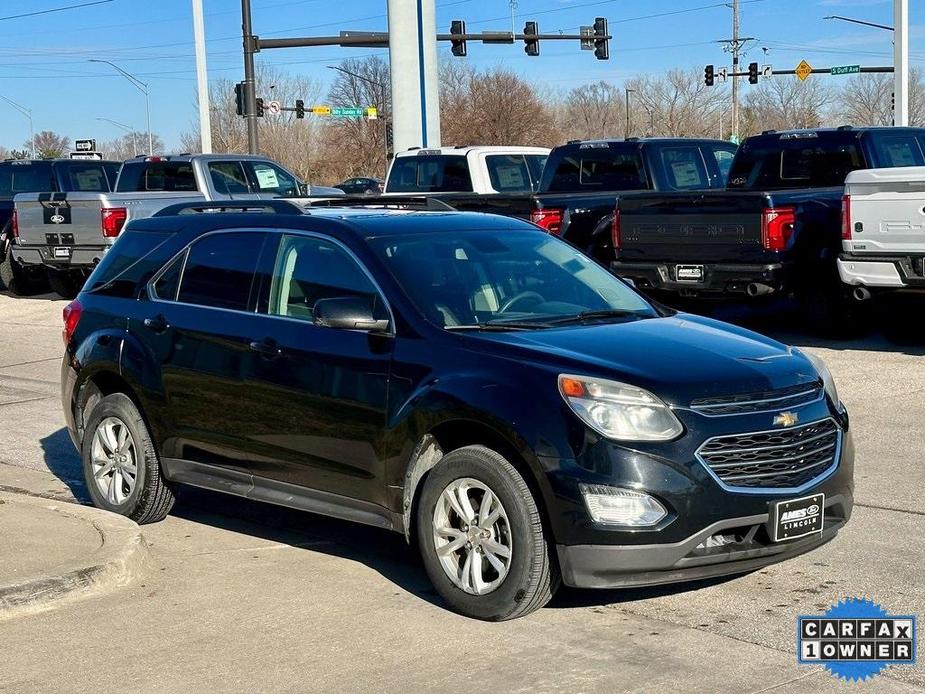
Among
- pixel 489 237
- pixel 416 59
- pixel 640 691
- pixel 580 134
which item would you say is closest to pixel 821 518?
pixel 640 691

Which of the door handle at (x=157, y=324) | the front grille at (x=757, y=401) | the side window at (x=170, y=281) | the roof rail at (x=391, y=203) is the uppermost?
the roof rail at (x=391, y=203)

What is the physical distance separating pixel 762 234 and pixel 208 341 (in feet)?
25.4

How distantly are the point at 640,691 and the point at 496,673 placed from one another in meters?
0.57

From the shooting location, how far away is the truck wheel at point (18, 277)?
22797mm

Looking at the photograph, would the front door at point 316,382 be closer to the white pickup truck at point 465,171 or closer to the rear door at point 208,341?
the rear door at point 208,341

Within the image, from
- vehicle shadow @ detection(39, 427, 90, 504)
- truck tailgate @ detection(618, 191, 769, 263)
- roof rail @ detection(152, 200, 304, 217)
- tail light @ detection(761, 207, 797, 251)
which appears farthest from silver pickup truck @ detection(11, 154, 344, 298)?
roof rail @ detection(152, 200, 304, 217)

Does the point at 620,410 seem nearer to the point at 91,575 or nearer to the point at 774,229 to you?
the point at 91,575

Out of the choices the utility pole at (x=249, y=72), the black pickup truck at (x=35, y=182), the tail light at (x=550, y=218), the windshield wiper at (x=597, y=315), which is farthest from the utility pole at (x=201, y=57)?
the windshield wiper at (x=597, y=315)

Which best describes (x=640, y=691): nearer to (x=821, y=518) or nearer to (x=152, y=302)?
(x=821, y=518)

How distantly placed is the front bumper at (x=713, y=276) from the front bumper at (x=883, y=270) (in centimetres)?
74

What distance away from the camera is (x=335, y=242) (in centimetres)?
673

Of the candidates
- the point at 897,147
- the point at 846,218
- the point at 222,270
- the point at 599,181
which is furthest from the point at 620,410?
the point at 599,181

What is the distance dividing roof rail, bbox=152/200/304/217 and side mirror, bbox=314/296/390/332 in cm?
103

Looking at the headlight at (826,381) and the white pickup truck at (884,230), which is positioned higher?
the white pickup truck at (884,230)
